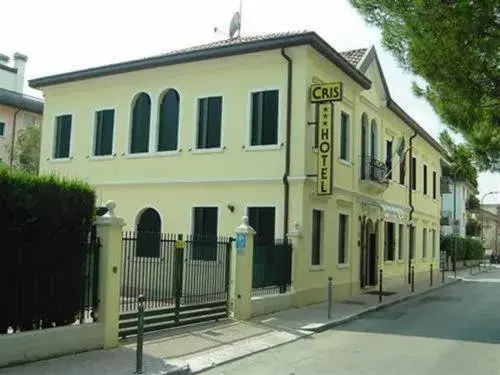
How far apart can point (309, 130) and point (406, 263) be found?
1437 cm

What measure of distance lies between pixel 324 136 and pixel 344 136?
A: 3.66 meters

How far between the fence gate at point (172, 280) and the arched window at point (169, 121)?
675cm

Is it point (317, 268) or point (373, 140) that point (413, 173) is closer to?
point (373, 140)

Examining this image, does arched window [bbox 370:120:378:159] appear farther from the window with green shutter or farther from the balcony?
the window with green shutter

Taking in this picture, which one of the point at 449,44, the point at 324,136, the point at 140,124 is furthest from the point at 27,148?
the point at 449,44

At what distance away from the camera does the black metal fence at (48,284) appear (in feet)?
28.9

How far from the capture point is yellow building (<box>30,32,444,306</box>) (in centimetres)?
1811

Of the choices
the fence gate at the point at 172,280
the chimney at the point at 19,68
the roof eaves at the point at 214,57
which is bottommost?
the fence gate at the point at 172,280

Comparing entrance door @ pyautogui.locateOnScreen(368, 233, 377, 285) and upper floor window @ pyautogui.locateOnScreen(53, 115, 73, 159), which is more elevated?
upper floor window @ pyautogui.locateOnScreen(53, 115, 73, 159)

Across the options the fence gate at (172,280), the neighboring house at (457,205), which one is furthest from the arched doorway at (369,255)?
the neighboring house at (457,205)

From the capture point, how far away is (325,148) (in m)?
17.9

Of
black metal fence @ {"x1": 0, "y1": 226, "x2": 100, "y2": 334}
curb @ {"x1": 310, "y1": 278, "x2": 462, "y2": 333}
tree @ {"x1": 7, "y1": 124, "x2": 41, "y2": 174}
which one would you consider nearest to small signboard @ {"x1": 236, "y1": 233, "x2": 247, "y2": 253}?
curb @ {"x1": 310, "y1": 278, "x2": 462, "y2": 333}

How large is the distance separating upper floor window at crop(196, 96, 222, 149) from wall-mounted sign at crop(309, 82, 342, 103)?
3.25 meters

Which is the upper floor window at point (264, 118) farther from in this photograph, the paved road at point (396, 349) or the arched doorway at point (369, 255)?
the arched doorway at point (369, 255)
